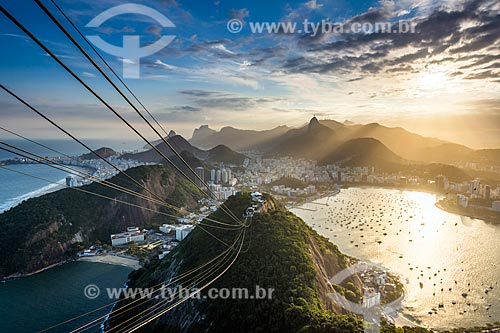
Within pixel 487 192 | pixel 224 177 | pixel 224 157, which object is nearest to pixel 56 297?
pixel 224 177

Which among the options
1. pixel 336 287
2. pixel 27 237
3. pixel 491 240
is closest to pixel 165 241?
pixel 27 237

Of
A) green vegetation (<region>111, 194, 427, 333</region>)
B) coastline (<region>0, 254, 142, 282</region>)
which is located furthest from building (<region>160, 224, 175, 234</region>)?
green vegetation (<region>111, 194, 427, 333</region>)

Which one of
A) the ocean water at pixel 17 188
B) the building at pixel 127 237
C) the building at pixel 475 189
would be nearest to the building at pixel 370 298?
the building at pixel 127 237

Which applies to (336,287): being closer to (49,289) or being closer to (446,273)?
(446,273)

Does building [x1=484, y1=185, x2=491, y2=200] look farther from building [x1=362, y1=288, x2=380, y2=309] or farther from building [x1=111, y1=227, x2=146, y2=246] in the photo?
building [x1=111, y1=227, x2=146, y2=246]

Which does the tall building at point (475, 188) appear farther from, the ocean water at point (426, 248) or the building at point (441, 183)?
the ocean water at point (426, 248)

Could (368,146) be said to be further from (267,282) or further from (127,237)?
(267,282)
